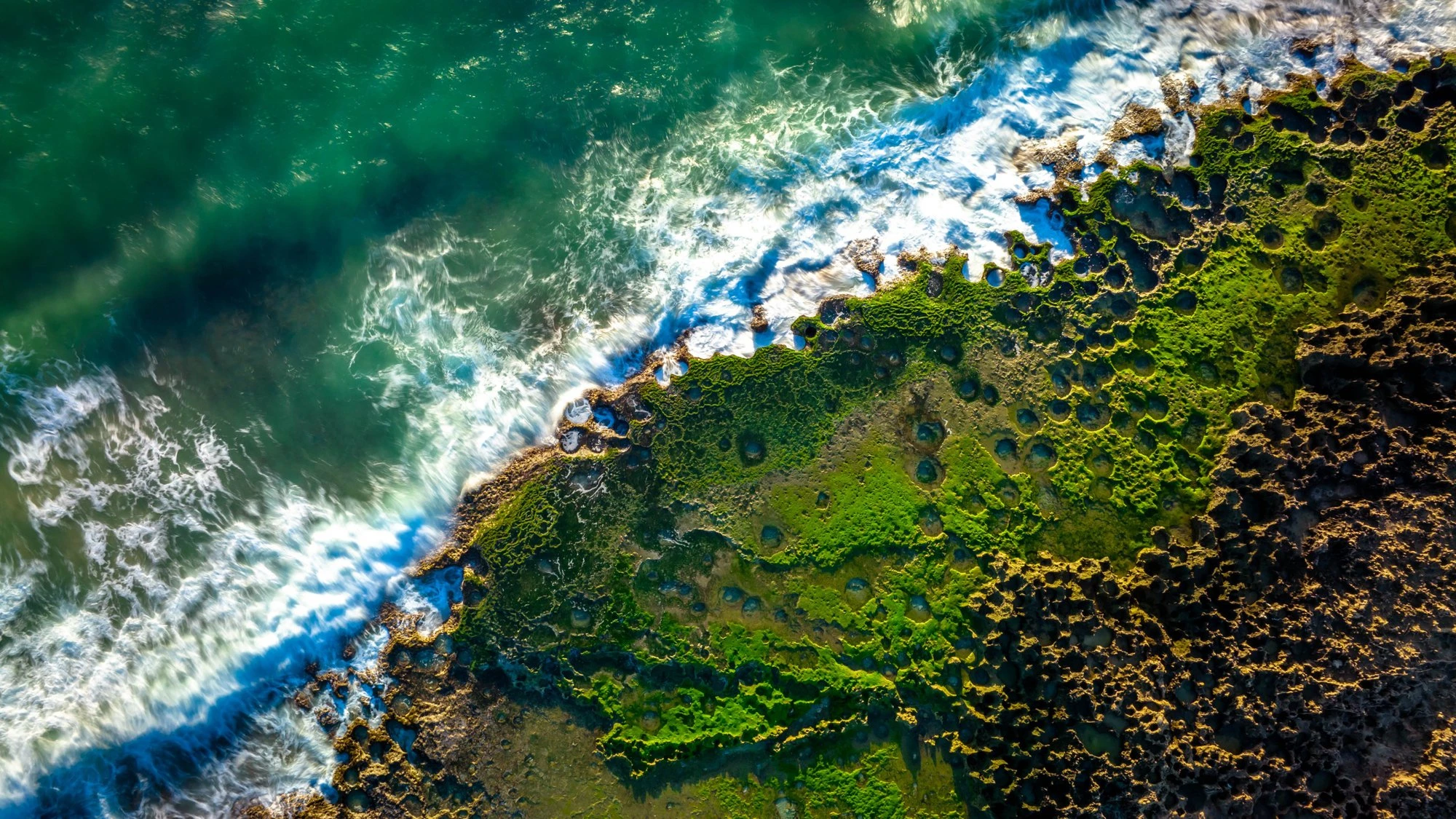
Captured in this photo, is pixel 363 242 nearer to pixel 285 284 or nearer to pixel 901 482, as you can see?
pixel 285 284

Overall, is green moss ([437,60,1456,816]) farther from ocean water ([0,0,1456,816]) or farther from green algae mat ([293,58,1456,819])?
ocean water ([0,0,1456,816])

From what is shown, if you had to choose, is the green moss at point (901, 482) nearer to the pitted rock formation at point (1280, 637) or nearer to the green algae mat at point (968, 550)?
the green algae mat at point (968, 550)

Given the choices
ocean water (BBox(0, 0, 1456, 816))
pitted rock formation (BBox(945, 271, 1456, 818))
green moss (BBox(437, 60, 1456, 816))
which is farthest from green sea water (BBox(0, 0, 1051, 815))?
pitted rock formation (BBox(945, 271, 1456, 818))

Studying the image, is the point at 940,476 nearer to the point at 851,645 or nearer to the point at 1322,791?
the point at 851,645

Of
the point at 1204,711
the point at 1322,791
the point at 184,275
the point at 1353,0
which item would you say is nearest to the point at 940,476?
the point at 1204,711

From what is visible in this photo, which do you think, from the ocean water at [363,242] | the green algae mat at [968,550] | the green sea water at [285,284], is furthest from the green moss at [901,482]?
the green sea water at [285,284]
